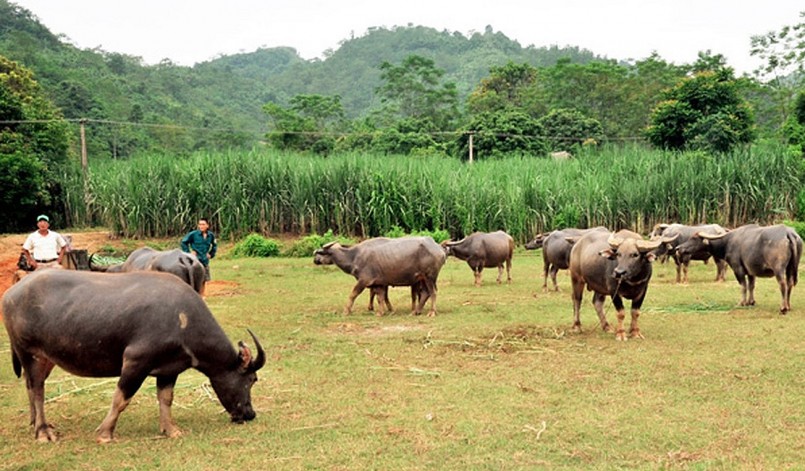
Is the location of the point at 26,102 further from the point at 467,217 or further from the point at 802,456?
the point at 802,456

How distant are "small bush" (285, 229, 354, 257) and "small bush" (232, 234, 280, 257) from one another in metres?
0.42

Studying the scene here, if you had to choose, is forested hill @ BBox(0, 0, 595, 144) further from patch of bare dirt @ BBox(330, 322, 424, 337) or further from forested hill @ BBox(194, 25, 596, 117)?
patch of bare dirt @ BBox(330, 322, 424, 337)

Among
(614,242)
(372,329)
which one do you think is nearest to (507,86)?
(372,329)

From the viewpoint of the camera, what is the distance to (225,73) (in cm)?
7062

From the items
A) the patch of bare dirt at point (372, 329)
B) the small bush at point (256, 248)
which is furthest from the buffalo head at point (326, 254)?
the small bush at point (256, 248)

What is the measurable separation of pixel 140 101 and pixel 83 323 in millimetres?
46449

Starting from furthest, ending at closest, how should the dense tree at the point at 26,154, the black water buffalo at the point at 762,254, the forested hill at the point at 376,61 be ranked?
the forested hill at the point at 376,61, the dense tree at the point at 26,154, the black water buffalo at the point at 762,254

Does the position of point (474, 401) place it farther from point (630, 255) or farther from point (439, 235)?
point (439, 235)

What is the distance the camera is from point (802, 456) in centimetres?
541

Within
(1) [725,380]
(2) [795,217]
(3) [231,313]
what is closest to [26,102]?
(3) [231,313]

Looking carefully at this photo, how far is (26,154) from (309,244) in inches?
426

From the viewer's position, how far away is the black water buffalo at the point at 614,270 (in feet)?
30.2

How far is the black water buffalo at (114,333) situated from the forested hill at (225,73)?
1408 inches

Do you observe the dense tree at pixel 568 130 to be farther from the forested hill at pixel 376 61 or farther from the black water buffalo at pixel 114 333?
the forested hill at pixel 376 61
